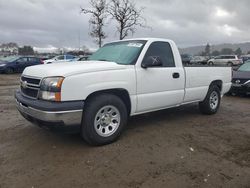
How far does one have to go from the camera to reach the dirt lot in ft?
10.7

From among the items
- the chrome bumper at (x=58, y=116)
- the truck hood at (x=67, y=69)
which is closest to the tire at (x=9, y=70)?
the truck hood at (x=67, y=69)

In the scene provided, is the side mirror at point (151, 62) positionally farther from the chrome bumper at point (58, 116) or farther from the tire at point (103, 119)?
the chrome bumper at point (58, 116)

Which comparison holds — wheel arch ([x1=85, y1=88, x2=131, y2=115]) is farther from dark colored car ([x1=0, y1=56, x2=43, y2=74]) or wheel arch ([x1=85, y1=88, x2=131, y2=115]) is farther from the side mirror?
dark colored car ([x1=0, y1=56, x2=43, y2=74])

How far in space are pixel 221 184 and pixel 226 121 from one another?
3193mm

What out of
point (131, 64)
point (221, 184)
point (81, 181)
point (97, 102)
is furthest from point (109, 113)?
point (221, 184)

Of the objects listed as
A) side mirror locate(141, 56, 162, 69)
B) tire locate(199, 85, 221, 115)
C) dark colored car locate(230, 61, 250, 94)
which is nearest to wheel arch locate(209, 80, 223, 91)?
tire locate(199, 85, 221, 115)

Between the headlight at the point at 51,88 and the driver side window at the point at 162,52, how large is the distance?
6.29 ft

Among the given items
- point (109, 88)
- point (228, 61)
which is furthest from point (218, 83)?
point (228, 61)

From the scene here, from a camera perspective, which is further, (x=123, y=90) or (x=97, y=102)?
(x=123, y=90)

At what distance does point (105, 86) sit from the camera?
13.5 feet

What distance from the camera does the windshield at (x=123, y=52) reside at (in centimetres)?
471

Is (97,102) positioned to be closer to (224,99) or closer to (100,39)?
(224,99)

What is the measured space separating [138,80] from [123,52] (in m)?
0.73

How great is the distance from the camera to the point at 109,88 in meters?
4.18
